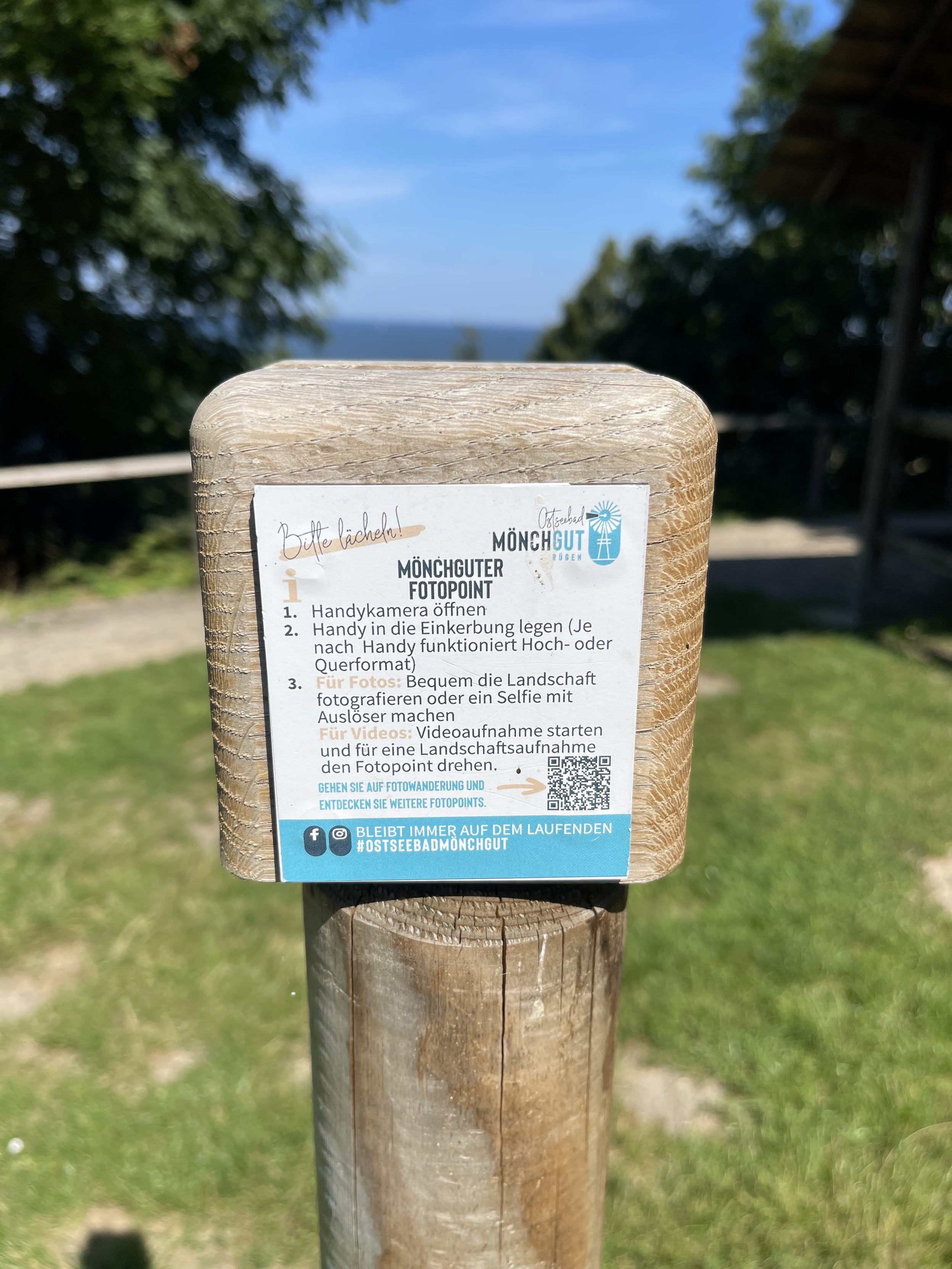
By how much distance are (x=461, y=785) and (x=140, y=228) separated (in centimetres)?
792

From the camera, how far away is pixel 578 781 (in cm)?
99

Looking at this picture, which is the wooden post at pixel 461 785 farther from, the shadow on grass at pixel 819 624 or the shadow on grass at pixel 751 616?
the shadow on grass at pixel 751 616

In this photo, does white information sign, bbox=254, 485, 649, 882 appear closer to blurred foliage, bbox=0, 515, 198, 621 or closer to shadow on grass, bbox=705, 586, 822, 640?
shadow on grass, bbox=705, 586, 822, 640

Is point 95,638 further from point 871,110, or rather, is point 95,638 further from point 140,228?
point 871,110

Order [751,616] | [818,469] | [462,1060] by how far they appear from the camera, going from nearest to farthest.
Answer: [462,1060], [751,616], [818,469]

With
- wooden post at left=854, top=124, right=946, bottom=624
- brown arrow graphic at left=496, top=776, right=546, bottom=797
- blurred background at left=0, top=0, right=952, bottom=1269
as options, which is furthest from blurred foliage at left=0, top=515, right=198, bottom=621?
brown arrow graphic at left=496, top=776, right=546, bottom=797

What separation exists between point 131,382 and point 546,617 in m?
8.75

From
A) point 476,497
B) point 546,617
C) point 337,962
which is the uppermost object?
point 476,497

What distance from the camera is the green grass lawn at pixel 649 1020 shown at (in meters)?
2.12

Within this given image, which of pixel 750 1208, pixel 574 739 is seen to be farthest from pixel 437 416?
pixel 750 1208

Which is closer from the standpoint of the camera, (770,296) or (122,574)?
(122,574)

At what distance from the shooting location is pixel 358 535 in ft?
2.96

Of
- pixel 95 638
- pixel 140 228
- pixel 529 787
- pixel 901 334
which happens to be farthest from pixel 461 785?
pixel 140 228

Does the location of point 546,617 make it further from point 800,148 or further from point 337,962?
point 800,148
